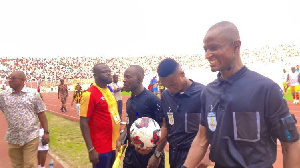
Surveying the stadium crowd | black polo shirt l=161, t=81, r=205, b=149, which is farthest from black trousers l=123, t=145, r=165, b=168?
the stadium crowd

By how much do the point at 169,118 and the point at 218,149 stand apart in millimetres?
1481

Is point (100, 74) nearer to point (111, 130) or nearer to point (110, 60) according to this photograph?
point (111, 130)

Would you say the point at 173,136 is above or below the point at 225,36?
below

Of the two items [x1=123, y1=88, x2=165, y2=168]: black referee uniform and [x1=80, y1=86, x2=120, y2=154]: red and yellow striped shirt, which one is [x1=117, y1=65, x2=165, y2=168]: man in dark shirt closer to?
[x1=123, y1=88, x2=165, y2=168]: black referee uniform

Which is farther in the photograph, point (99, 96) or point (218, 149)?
point (99, 96)

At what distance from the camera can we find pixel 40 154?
20.6 feet

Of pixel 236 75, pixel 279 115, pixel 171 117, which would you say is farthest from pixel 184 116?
pixel 279 115

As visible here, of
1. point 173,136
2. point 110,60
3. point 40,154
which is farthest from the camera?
point 110,60

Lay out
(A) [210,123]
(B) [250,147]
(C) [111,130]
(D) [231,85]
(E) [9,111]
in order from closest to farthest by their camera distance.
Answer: (B) [250,147], (D) [231,85], (A) [210,123], (C) [111,130], (E) [9,111]

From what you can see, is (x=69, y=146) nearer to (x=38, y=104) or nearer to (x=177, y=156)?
(x=38, y=104)

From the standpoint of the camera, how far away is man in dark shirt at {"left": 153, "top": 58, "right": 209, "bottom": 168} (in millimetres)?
3365

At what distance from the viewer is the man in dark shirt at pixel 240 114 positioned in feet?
6.28

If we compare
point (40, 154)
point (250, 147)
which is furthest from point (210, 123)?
point (40, 154)

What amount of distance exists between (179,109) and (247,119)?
58.5 inches
